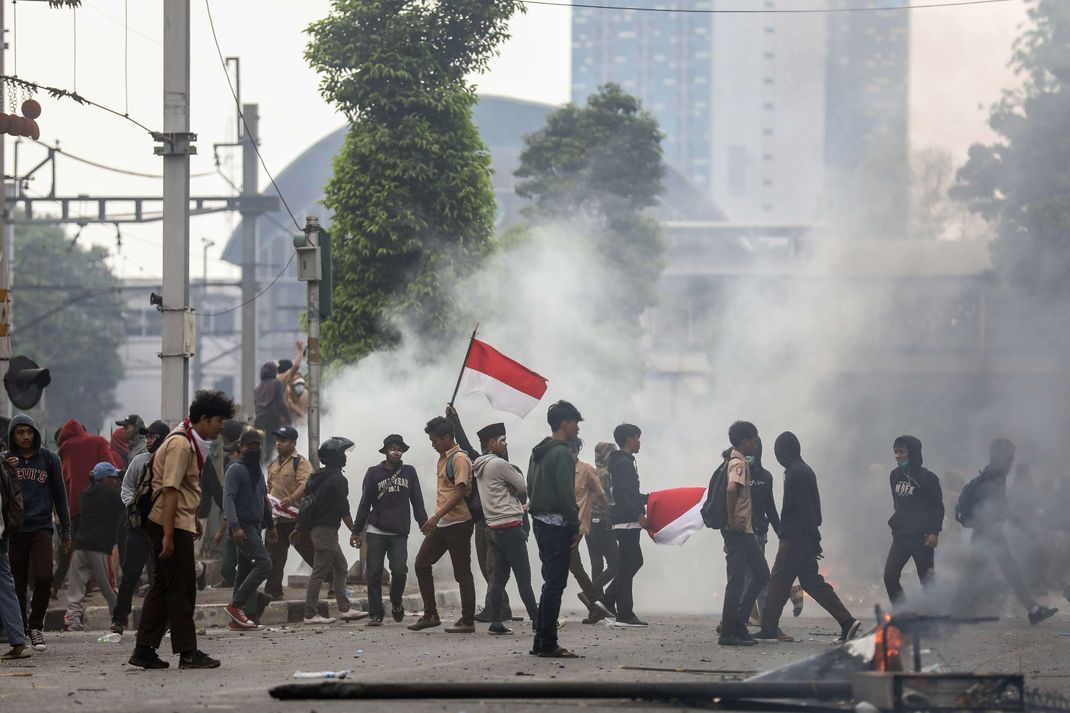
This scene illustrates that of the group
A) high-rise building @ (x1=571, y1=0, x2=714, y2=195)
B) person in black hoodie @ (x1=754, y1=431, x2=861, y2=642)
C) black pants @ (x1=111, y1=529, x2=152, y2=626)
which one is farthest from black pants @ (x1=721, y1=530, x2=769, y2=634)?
high-rise building @ (x1=571, y1=0, x2=714, y2=195)

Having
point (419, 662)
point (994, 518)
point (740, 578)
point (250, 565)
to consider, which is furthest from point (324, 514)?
point (994, 518)

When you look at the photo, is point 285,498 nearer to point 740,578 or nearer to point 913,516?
point 740,578

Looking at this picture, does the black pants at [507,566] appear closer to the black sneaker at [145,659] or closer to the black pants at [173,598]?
the black pants at [173,598]

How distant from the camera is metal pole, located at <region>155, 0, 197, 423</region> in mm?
14602

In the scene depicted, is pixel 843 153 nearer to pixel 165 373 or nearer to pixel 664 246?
pixel 664 246

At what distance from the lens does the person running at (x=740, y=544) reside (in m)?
11.5

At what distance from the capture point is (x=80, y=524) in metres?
12.9

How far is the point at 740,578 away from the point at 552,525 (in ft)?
6.86

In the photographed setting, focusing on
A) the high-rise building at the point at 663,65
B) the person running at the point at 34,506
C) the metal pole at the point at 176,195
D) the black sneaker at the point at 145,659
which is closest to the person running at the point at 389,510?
the metal pole at the point at 176,195

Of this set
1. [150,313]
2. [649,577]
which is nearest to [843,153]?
[150,313]

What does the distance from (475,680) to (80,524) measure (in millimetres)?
5479

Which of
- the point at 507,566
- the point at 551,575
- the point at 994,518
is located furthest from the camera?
the point at 994,518

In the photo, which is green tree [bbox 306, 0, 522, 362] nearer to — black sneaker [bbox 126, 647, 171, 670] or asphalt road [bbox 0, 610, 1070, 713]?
asphalt road [bbox 0, 610, 1070, 713]

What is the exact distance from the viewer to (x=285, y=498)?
1445 cm
